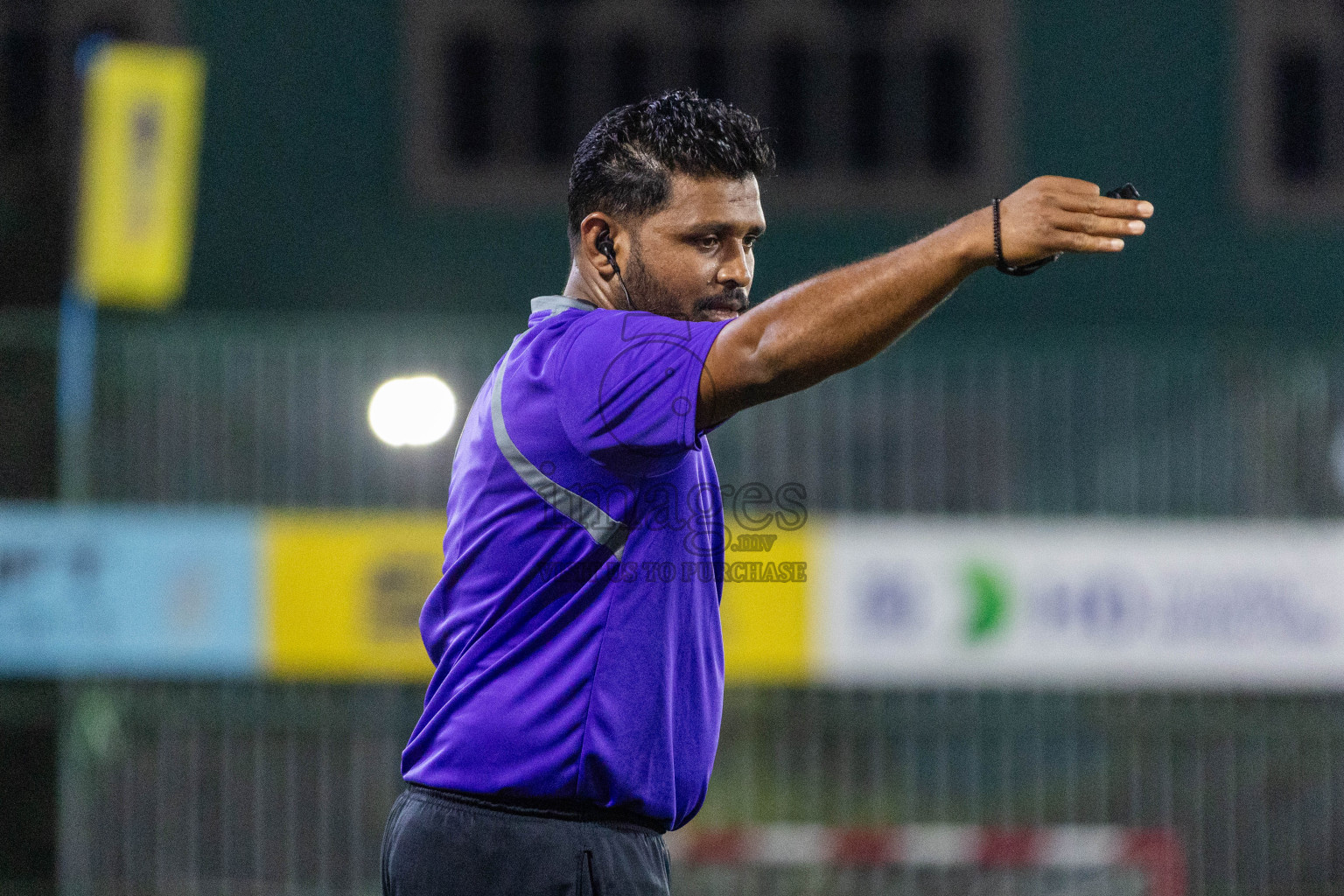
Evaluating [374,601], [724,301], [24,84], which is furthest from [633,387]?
[24,84]

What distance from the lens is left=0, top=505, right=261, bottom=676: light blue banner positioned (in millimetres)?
7742

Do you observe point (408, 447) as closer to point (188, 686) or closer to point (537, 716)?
point (188, 686)

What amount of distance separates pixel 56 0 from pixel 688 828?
25.5 ft

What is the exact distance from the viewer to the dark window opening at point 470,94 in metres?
12.0

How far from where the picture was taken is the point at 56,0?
11.6 m

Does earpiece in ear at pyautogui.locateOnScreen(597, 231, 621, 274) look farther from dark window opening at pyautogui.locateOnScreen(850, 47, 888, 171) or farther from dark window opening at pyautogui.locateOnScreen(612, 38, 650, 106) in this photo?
dark window opening at pyautogui.locateOnScreen(850, 47, 888, 171)

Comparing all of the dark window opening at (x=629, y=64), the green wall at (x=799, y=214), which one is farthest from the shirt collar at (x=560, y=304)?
the dark window opening at (x=629, y=64)

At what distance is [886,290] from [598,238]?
0.82 m

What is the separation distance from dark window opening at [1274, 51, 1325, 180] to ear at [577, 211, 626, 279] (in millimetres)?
10833

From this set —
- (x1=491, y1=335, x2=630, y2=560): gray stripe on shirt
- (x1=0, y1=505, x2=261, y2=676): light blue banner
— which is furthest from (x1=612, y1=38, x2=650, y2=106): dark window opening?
(x1=491, y1=335, x2=630, y2=560): gray stripe on shirt

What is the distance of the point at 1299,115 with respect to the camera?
12.6m

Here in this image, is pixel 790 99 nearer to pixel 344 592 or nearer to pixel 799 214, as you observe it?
pixel 799 214

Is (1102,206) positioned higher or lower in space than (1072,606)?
higher

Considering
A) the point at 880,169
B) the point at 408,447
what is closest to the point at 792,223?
the point at 880,169
